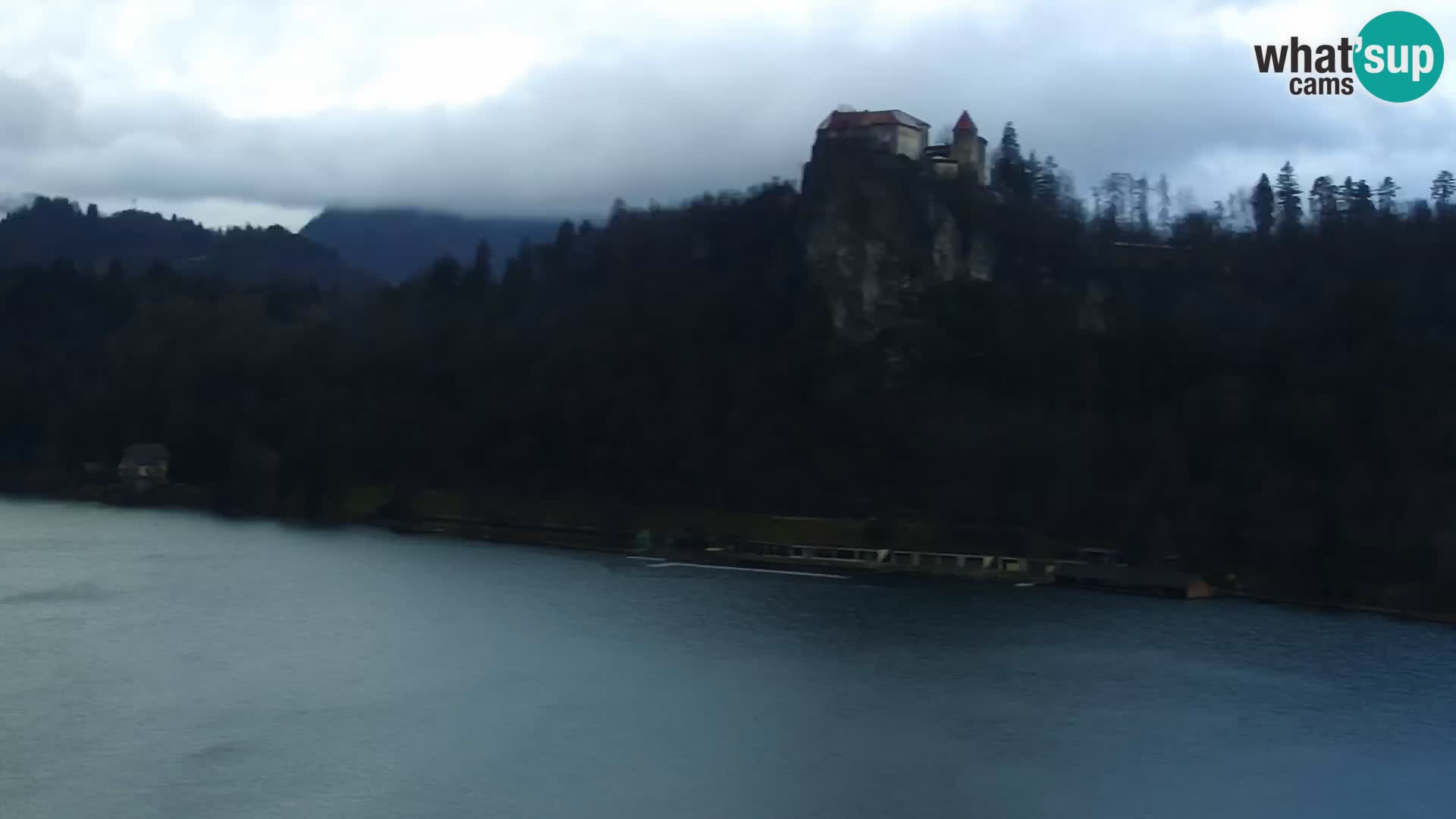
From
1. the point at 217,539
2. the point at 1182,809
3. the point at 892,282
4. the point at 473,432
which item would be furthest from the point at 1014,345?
the point at 1182,809

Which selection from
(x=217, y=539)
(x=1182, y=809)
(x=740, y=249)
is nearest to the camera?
(x=1182, y=809)

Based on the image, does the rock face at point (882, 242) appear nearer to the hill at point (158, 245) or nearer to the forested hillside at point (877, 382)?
the forested hillside at point (877, 382)

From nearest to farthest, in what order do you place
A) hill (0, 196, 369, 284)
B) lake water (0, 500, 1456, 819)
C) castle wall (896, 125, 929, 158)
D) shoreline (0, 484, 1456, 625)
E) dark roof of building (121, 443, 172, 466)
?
1. lake water (0, 500, 1456, 819)
2. shoreline (0, 484, 1456, 625)
3. castle wall (896, 125, 929, 158)
4. dark roof of building (121, 443, 172, 466)
5. hill (0, 196, 369, 284)

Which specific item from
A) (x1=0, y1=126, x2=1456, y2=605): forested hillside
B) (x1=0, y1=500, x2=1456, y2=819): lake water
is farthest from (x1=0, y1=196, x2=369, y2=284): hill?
(x1=0, y1=500, x2=1456, y2=819): lake water

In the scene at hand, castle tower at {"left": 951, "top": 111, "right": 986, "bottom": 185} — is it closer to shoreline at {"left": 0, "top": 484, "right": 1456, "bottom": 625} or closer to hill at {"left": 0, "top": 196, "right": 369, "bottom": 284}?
shoreline at {"left": 0, "top": 484, "right": 1456, "bottom": 625}

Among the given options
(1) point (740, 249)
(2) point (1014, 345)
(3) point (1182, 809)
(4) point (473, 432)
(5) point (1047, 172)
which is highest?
(5) point (1047, 172)

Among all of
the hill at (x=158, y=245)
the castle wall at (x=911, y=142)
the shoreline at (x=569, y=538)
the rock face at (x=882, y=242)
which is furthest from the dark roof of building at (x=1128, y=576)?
the hill at (x=158, y=245)

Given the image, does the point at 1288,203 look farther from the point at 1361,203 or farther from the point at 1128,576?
the point at 1128,576

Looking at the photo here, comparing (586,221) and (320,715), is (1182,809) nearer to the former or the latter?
(320,715)
